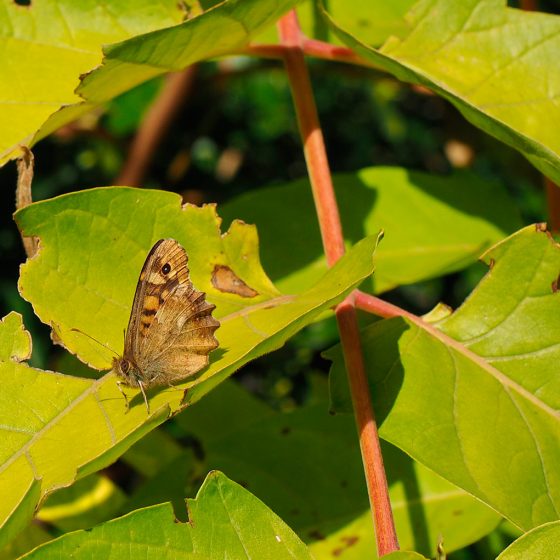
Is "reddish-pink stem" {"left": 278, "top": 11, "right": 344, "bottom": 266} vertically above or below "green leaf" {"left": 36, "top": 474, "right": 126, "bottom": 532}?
above

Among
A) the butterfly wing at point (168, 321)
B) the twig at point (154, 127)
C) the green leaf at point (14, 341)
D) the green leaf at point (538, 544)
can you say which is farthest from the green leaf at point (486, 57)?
the twig at point (154, 127)

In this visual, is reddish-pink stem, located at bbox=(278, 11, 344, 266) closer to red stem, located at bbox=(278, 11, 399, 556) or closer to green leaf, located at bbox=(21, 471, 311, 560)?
red stem, located at bbox=(278, 11, 399, 556)

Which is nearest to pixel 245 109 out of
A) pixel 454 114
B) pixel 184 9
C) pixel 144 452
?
pixel 454 114

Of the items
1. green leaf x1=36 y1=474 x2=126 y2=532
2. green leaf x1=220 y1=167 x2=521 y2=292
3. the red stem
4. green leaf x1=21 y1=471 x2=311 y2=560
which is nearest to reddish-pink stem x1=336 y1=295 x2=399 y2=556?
the red stem

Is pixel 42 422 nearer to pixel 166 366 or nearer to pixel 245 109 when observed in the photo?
pixel 166 366

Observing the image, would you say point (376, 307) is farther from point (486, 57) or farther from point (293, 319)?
point (486, 57)

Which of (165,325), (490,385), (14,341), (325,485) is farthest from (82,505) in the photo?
(490,385)

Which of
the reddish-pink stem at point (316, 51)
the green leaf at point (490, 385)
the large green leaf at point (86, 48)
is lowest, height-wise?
the green leaf at point (490, 385)

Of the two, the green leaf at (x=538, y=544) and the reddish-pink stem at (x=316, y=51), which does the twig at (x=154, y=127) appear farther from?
the green leaf at (x=538, y=544)
